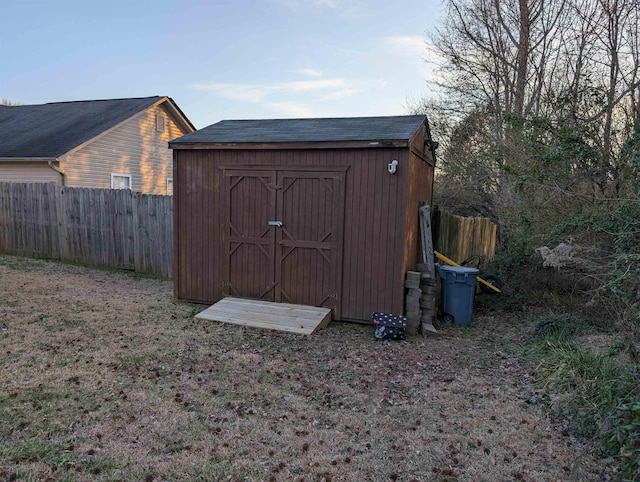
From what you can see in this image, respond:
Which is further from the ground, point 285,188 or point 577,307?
point 285,188

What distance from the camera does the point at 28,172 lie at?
460 inches

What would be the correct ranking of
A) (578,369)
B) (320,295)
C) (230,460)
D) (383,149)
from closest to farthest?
(230,460)
(578,369)
(383,149)
(320,295)

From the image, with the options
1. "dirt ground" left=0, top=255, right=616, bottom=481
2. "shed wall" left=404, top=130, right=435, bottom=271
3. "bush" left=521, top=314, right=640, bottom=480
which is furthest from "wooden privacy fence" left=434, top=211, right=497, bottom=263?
"bush" left=521, top=314, right=640, bottom=480

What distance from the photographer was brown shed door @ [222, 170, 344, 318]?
602cm

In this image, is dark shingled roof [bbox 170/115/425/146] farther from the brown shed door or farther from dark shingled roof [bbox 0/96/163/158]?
dark shingled roof [bbox 0/96/163/158]

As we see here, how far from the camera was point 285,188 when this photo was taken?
6.18 meters

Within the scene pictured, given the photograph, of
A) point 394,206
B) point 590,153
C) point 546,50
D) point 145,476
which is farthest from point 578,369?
point 546,50

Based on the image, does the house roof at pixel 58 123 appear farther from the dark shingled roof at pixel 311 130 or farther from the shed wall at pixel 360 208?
the shed wall at pixel 360 208

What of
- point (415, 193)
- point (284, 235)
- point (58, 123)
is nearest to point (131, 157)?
point (58, 123)

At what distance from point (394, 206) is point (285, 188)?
1.57m

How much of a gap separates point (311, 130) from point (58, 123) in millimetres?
10861

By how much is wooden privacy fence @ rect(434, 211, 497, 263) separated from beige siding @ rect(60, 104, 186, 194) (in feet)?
31.8

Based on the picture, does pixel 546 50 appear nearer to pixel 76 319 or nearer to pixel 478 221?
pixel 478 221

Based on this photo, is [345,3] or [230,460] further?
[345,3]
